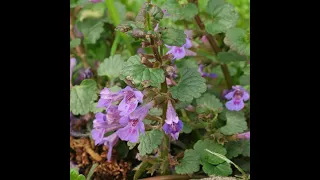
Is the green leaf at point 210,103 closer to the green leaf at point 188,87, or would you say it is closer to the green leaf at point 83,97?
the green leaf at point 188,87

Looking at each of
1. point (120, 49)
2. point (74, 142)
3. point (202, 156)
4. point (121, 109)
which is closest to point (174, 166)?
point (202, 156)

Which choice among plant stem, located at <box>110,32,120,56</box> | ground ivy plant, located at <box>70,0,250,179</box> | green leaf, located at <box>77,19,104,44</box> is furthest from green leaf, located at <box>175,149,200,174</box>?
green leaf, located at <box>77,19,104,44</box>

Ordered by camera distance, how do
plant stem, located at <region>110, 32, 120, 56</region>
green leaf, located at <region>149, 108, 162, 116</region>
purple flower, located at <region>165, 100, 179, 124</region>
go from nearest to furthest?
purple flower, located at <region>165, 100, 179, 124</region> < green leaf, located at <region>149, 108, 162, 116</region> < plant stem, located at <region>110, 32, 120, 56</region>

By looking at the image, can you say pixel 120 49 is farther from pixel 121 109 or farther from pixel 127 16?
pixel 121 109

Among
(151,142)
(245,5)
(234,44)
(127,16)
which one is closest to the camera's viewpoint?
(151,142)

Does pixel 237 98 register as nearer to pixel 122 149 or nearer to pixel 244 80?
pixel 244 80

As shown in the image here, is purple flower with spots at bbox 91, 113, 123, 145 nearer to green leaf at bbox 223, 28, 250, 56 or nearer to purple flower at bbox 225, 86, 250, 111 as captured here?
purple flower at bbox 225, 86, 250, 111
